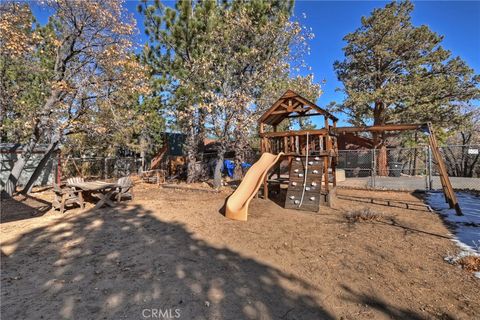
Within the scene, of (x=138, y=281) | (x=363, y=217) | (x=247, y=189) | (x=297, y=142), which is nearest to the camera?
(x=138, y=281)

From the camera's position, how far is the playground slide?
7120 millimetres

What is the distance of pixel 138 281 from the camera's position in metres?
3.66

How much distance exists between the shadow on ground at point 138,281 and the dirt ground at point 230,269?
13 millimetres

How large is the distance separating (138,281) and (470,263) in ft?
15.2

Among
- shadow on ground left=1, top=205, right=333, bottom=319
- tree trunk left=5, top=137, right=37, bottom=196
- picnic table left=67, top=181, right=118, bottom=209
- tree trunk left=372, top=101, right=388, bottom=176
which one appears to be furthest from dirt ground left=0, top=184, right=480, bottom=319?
tree trunk left=372, top=101, right=388, bottom=176

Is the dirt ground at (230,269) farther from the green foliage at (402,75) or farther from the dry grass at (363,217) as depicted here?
the green foliage at (402,75)

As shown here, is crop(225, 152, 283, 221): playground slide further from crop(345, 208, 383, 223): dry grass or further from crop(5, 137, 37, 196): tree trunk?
crop(5, 137, 37, 196): tree trunk

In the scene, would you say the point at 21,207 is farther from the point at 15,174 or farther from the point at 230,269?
the point at 230,269

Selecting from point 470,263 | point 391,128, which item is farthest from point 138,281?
point 391,128

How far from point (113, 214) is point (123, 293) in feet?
14.8

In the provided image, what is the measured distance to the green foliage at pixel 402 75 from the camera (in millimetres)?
17688

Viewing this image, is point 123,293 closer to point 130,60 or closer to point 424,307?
point 424,307

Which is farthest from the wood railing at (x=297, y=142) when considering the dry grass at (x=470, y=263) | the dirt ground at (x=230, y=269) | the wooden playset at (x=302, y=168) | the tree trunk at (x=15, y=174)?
the tree trunk at (x=15, y=174)

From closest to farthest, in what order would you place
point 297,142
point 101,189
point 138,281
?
point 138,281 → point 101,189 → point 297,142
